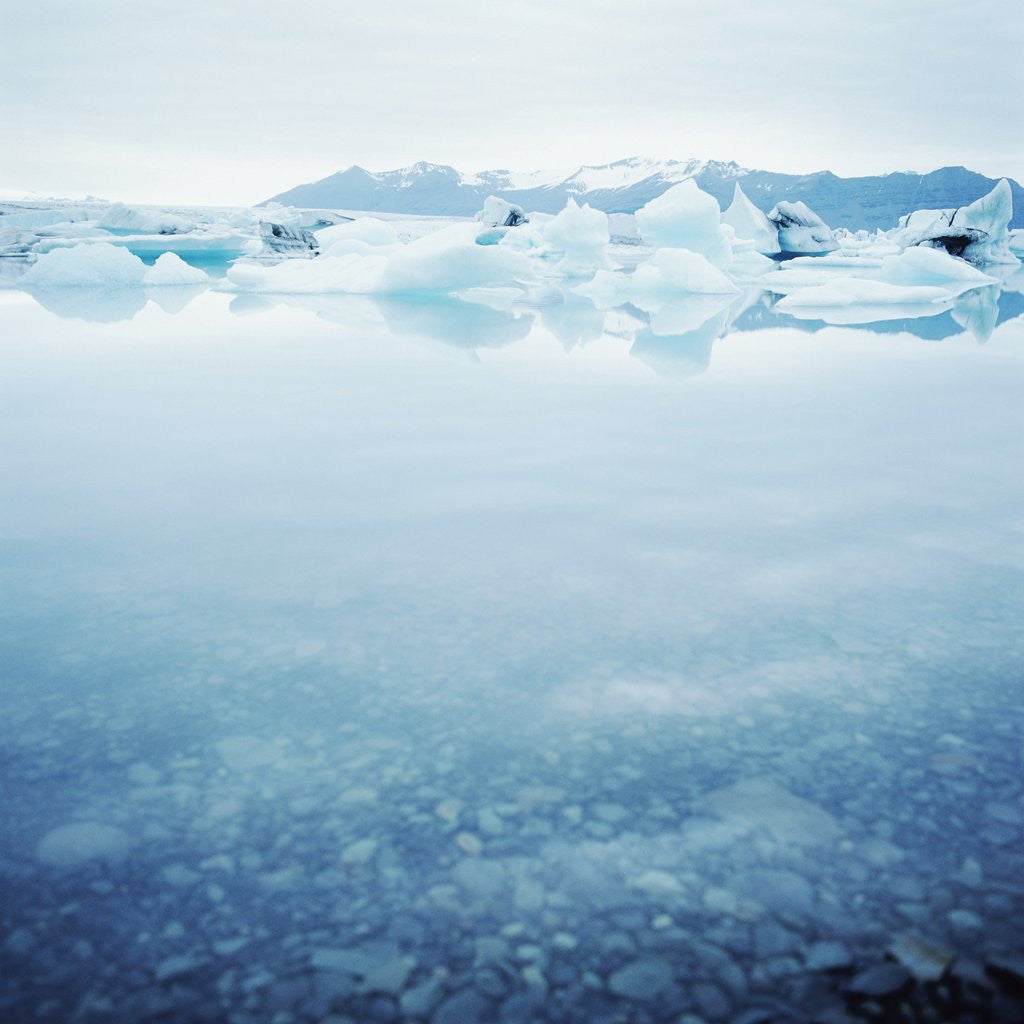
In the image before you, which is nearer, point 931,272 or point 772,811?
point 772,811

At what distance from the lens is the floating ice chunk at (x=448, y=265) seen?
37.8 ft

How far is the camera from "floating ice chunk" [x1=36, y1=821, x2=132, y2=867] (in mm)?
1194

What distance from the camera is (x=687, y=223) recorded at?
16.0 m

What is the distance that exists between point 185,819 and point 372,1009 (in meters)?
0.49

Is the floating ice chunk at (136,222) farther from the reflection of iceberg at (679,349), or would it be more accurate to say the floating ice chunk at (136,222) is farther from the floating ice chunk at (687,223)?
the reflection of iceberg at (679,349)

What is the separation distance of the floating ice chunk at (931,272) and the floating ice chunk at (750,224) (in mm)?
8336

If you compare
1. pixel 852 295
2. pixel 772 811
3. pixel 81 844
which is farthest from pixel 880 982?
pixel 852 295

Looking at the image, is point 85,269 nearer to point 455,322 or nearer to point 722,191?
point 455,322

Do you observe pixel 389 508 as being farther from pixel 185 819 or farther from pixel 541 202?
pixel 541 202

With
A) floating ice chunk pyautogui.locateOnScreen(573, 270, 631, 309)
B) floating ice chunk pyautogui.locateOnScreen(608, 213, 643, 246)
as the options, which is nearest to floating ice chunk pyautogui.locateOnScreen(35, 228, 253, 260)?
floating ice chunk pyautogui.locateOnScreen(573, 270, 631, 309)

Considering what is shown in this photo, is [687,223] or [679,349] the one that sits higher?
[687,223]

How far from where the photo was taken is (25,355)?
6070mm

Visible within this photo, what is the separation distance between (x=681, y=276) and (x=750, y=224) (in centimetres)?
1422

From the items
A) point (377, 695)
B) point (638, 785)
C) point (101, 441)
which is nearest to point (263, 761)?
point (377, 695)
